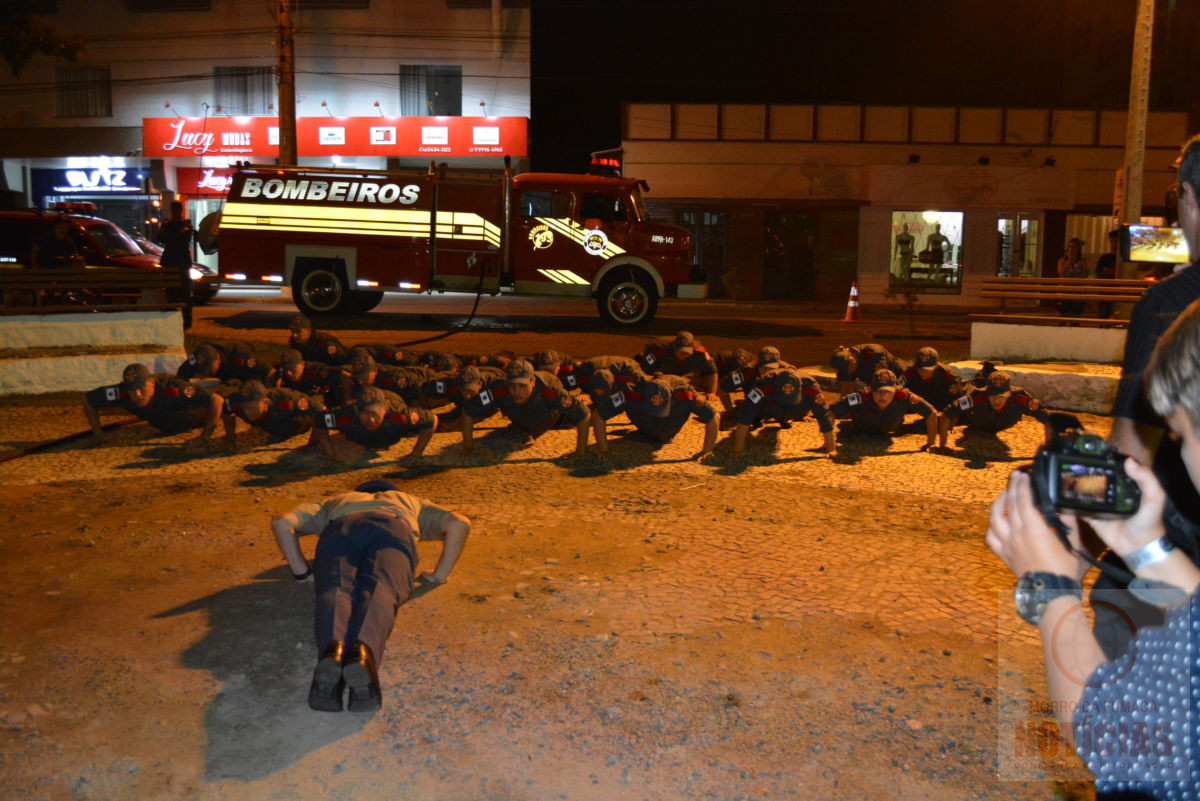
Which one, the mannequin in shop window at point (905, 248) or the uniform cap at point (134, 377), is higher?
the mannequin in shop window at point (905, 248)

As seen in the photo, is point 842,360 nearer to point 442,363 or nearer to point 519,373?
point 519,373

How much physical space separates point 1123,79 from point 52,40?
101 ft

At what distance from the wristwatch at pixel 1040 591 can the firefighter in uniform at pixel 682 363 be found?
857 cm

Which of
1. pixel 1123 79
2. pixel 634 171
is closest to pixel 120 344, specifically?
pixel 634 171

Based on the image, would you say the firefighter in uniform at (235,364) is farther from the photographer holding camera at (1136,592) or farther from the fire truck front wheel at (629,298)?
the photographer holding camera at (1136,592)

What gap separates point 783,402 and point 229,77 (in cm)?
2735

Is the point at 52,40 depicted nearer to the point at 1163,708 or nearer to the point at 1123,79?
the point at 1163,708

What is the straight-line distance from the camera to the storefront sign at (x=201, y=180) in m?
30.0

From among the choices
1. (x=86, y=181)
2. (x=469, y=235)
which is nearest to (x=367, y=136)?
(x=86, y=181)

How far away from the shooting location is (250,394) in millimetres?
8406

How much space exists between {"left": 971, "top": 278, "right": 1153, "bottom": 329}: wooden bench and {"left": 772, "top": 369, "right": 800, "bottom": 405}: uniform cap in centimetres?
427

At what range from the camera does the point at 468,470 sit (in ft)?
26.7

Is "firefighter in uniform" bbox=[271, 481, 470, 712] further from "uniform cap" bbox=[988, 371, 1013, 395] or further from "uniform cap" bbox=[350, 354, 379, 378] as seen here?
"uniform cap" bbox=[988, 371, 1013, 395]

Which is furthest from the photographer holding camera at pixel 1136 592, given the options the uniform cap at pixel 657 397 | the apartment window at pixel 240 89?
the apartment window at pixel 240 89
